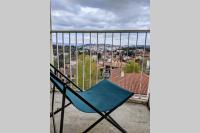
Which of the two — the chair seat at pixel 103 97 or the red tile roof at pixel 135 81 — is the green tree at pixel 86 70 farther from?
the chair seat at pixel 103 97

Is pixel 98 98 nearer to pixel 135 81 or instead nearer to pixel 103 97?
pixel 103 97

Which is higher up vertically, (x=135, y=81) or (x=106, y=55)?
(x=106, y=55)

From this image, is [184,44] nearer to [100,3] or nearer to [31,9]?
[31,9]

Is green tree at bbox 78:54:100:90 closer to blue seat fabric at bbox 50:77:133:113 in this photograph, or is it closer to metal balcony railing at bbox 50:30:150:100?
metal balcony railing at bbox 50:30:150:100

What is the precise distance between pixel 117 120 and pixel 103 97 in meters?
0.74

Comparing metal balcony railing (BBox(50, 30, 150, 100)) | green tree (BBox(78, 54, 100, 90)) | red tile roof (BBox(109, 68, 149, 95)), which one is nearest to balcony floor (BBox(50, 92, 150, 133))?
red tile roof (BBox(109, 68, 149, 95))

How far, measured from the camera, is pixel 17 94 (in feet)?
2.33

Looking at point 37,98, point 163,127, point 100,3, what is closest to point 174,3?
point 163,127

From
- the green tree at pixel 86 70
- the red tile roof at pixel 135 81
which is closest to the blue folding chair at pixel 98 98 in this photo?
the red tile roof at pixel 135 81

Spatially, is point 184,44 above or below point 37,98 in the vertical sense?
above

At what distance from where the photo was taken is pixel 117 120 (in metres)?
2.68

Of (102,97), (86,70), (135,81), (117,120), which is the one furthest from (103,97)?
(86,70)

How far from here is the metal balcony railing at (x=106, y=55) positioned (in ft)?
10.3

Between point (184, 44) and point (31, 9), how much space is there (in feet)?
2.13
